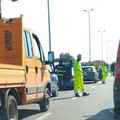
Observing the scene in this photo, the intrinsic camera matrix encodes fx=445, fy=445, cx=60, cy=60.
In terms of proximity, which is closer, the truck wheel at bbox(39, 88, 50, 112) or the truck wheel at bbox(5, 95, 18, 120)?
the truck wheel at bbox(5, 95, 18, 120)

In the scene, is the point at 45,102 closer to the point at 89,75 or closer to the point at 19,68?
the point at 19,68

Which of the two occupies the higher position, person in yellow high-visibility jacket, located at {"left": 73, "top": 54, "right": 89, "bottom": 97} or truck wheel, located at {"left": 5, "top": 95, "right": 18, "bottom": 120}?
person in yellow high-visibility jacket, located at {"left": 73, "top": 54, "right": 89, "bottom": 97}

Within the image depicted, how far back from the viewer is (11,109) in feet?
34.4

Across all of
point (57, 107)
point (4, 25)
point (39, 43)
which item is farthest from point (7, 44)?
point (57, 107)

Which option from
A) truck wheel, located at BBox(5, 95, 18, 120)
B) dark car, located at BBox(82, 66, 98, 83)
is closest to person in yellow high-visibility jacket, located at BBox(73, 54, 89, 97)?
truck wheel, located at BBox(5, 95, 18, 120)

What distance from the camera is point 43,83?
13.9 meters

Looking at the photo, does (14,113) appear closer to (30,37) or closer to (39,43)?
(30,37)

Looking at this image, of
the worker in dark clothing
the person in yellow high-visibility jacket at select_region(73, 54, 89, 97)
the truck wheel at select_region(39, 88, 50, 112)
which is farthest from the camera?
the worker in dark clothing

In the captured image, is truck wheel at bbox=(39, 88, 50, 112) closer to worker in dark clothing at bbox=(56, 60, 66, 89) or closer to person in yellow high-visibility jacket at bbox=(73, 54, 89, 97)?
person in yellow high-visibility jacket at bbox=(73, 54, 89, 97)

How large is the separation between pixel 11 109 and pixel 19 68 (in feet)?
3.61

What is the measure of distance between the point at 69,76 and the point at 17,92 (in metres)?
16.2

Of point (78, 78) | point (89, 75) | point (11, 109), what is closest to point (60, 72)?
point (78, 78)

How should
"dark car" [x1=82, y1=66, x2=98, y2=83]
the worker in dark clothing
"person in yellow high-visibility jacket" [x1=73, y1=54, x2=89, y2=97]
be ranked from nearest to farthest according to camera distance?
"person in yellow high-visibility jacket" [x1=73, y1=54, x2=89, y2=97] < the worker in dark clothing < "dark car" [x1=82, y1=66, x2=98, y2=83]

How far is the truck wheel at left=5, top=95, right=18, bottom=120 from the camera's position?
1011cm
